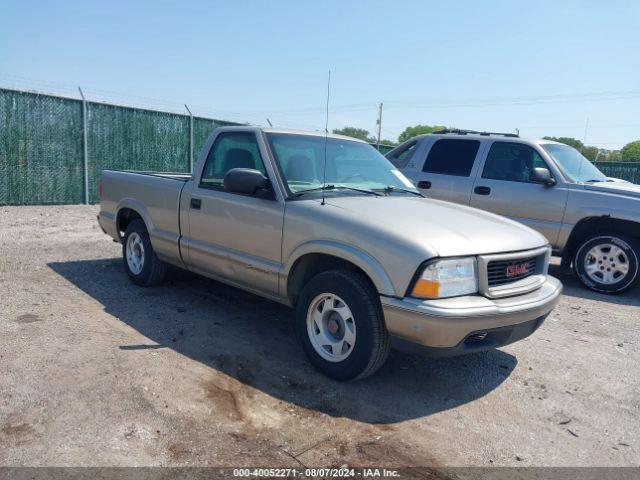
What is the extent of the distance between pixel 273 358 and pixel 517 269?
199cm

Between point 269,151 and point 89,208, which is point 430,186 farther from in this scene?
point 89,208

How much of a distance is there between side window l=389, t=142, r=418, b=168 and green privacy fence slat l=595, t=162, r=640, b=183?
12.0 metres

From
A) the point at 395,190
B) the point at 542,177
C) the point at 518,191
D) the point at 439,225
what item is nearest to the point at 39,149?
the point at 395,190

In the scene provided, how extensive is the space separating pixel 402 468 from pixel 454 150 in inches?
239

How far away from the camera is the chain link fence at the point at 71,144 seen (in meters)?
11.2

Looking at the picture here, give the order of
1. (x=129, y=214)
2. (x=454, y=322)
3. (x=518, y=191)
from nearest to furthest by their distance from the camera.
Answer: (x=454, y=322), (x=129, y=214), (x=518, y=191)

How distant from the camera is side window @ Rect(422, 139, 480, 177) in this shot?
7.98 metres

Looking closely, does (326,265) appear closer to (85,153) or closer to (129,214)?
(129,214)

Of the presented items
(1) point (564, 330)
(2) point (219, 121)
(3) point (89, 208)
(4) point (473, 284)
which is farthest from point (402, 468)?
(2) point (219, 121)

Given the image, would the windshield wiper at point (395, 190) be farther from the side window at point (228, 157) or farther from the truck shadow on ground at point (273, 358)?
the truck shadow on ground at point (273, 358)

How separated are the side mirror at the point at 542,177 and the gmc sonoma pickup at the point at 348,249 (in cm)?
273

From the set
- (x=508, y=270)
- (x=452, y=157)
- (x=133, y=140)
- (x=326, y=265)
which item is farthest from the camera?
(x=133, y=140)

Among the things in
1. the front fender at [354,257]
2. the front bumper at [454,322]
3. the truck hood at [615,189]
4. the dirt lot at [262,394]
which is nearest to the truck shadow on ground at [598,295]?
the dirt lot at [262,394]

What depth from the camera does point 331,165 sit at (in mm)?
4844
